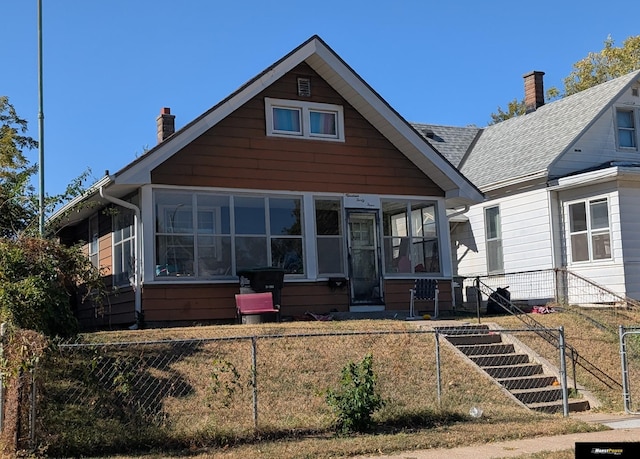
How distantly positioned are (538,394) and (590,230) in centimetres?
911

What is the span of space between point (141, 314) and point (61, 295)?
180 inches

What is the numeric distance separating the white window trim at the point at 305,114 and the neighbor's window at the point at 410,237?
7.03 ft

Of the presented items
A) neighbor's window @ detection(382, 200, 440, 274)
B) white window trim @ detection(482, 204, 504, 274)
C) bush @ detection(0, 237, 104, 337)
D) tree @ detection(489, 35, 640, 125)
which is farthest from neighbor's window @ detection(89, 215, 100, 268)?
tree @ detection(489, 35, 640, 125)

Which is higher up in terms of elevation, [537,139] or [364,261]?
[537,139]

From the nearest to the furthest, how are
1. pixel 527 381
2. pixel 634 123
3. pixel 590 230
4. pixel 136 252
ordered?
pixel 527 381 < pixel 136 252 < pixel 590 230 < pixel 634 123

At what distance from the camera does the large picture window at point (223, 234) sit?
15859 millimetres

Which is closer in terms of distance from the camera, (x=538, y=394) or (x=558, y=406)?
(x=558, y=406)

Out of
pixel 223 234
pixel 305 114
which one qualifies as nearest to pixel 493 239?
pixel 305 114

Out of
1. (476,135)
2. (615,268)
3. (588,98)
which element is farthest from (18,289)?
(476,135)

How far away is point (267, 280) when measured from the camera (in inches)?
612

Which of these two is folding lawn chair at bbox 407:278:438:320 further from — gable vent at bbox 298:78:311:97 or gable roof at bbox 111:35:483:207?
gable vent at bbox 298:78:311:97

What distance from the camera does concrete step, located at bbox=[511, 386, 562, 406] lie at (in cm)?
1157

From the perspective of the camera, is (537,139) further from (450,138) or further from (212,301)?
(212,301)

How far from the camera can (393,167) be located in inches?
714
